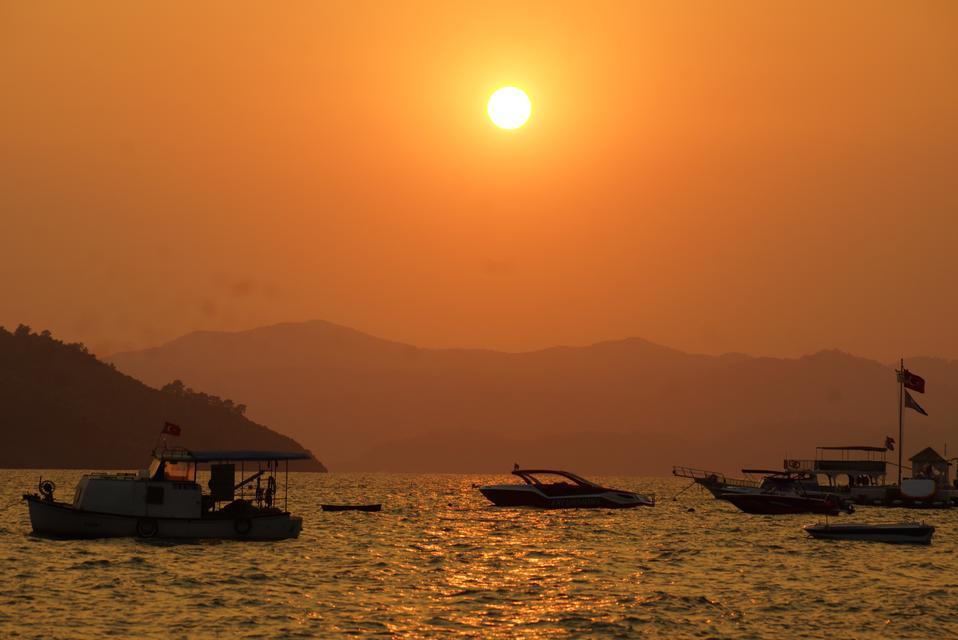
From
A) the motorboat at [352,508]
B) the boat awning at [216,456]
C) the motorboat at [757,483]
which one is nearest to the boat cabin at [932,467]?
the motorboat at [757,483]

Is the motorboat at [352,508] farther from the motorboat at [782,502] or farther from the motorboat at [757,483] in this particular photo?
the motorboat at [782,502]

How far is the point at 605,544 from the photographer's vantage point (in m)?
89.5

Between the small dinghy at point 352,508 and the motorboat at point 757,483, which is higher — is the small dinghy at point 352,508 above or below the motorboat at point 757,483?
below

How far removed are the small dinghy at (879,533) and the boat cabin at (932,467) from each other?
8298 cm

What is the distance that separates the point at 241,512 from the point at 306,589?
53.7 ft

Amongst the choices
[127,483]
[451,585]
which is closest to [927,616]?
[451,585]

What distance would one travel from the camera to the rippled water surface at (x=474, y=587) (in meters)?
47.2

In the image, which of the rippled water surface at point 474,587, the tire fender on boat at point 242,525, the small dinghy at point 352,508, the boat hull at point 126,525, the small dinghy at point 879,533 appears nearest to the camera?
the rippled water surface at point 474,587

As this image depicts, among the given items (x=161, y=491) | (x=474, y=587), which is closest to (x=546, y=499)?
(x=161, y=491)

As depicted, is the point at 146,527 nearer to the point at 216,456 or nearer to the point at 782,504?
the point at 216,456

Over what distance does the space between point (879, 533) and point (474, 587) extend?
40075 millimetres

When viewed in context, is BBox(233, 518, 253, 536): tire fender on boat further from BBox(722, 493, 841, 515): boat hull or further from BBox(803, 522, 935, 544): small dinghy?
BBox(722, 493, 841, 515): boat hull

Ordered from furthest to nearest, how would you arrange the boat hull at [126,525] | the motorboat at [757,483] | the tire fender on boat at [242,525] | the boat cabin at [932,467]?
the boat cabin at [932,467] → the motorboat at [757,483] → the tire fender on boat at [242,525] → the boat hull at [126,525]

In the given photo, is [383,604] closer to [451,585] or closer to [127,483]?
[451,585]
